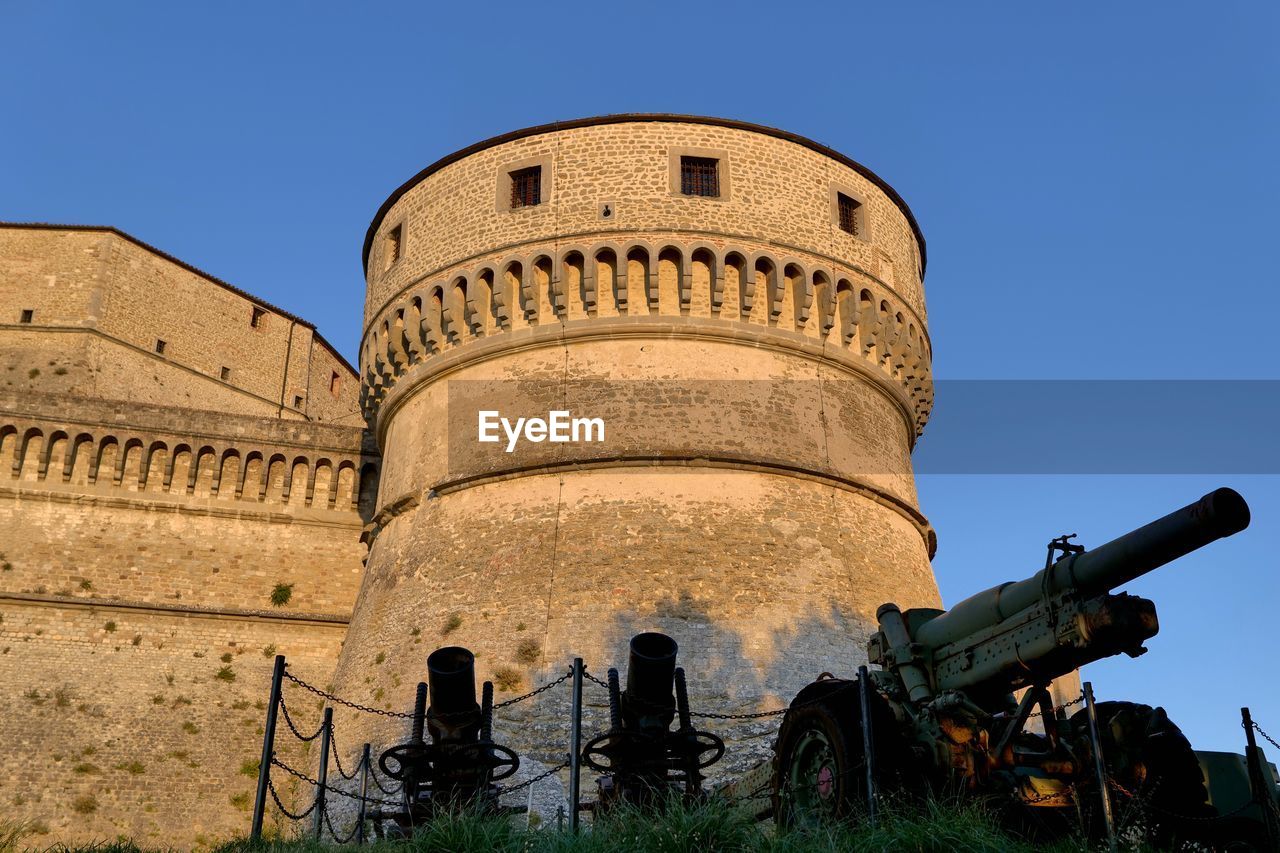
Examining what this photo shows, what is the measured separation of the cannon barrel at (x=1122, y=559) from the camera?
26.7 ft

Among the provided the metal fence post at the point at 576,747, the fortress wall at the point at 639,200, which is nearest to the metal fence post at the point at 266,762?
the metal fence post at the point at 576,747

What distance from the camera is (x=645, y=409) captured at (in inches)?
660

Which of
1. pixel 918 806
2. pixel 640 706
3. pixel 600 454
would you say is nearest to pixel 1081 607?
pixel 918 806

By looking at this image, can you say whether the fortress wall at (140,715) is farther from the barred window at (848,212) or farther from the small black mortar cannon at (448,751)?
the barred window at (848,212)

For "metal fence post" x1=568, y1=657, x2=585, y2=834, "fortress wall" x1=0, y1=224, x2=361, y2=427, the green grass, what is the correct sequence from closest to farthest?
the green grass < "metal fence post" x1=568, y1=657, x2=585, y2=834 < "fortress wall" x1=0, y1=224, x2=361, y2=427

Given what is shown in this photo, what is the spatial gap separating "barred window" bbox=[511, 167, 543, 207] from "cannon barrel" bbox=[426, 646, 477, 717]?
905 cm

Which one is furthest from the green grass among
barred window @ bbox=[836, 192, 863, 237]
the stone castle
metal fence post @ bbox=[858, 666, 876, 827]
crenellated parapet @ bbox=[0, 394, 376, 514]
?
crenellated parapet @ bbox=[0, 394, 376, 514]

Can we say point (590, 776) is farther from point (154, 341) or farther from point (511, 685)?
point (154, 341)

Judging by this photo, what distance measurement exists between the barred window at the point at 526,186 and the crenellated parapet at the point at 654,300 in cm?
110

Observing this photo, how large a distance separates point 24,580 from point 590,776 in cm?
1017

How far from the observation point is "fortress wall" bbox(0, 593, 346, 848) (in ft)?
56.5

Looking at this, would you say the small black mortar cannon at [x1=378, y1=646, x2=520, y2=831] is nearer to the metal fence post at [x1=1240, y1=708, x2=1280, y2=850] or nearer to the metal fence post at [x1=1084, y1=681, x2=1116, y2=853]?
the metal fence post at [x1=1084, y1=681, x2=1116, y2=853]

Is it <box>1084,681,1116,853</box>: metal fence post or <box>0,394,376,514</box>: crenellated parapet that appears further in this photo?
<box>0,394,376,514</box>: crenellated parapet

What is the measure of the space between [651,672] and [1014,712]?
2.87m
